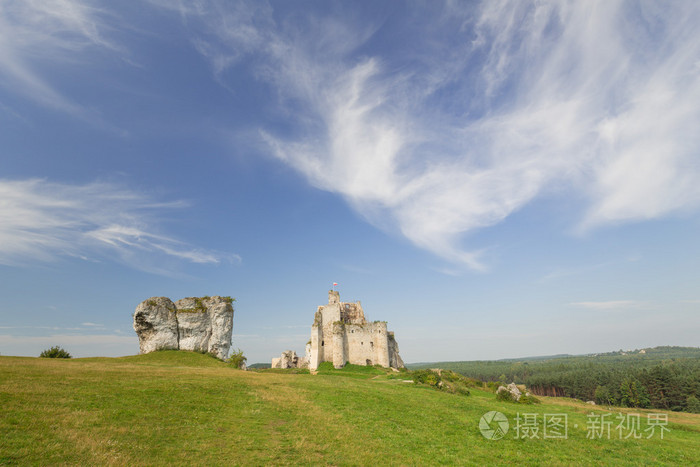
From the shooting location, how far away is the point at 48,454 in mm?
11258

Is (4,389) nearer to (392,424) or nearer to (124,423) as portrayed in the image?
(124,423)

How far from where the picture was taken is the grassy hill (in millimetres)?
12859

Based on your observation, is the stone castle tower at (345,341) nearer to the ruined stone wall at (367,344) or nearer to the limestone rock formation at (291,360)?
the ruined stone wall at (367,344)

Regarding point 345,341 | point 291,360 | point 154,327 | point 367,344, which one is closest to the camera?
point 154,327

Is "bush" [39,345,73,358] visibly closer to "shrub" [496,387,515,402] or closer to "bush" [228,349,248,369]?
"bush" [228,349,248,369]

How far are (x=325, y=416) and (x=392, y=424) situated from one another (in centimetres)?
451

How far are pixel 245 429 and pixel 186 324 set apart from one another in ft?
140

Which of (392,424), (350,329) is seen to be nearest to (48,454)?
(392,424)

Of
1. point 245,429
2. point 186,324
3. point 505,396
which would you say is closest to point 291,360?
point 186,324

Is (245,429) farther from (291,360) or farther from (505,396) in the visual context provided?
(291,360)

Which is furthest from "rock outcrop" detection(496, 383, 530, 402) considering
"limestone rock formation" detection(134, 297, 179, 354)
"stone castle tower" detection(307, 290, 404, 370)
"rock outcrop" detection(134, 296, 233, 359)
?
"limestone rock formation" detection(134, 297, 179, 354)

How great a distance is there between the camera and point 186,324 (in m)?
53.6

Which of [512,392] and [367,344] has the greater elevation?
[367,344]

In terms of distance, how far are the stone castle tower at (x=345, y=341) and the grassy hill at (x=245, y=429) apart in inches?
1329
